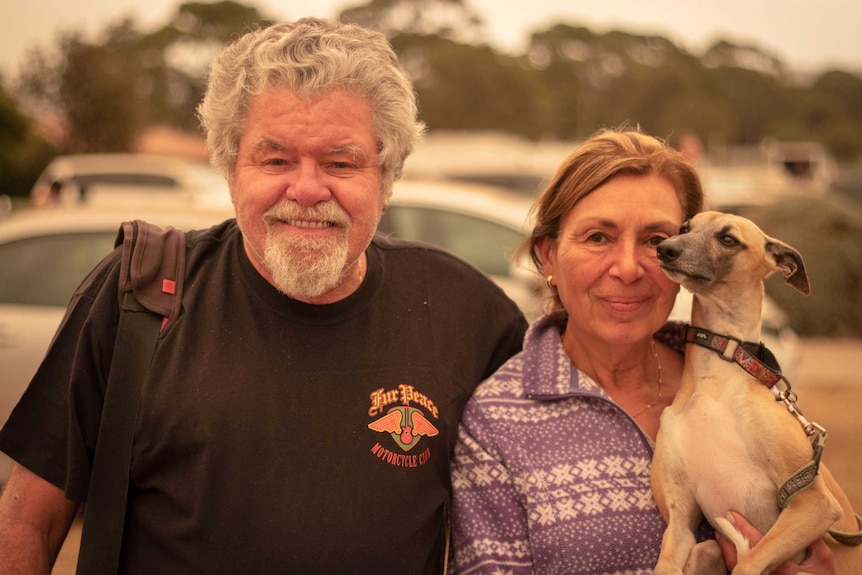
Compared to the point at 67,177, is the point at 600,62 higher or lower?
higher

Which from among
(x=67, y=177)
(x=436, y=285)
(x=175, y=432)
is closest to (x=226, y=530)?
(x=175, y=432)

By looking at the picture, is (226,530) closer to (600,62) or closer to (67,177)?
(67,177)

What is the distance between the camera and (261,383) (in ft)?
7.68

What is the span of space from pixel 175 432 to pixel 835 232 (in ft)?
37.8

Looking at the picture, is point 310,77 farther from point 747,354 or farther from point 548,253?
point 747,354

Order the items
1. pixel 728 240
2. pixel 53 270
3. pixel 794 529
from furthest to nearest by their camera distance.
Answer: pixel 53 270
pixel 728 240
pixel 794 529

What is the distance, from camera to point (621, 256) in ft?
8.22

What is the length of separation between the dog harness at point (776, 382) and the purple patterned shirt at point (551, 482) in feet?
1.07

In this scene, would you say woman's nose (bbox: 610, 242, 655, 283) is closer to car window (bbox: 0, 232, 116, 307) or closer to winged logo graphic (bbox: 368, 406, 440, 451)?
winged logo graphic (bbox: 368, 406, 440, 451)

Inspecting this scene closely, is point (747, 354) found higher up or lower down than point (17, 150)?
higher up

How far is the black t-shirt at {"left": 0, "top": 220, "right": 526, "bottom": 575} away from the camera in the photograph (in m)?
2.25

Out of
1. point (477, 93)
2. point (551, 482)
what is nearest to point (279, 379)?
point (551, 482)

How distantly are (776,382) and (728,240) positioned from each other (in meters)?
0.42

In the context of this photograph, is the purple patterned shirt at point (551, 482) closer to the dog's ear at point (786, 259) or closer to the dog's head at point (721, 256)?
the dog's head at point (721, 256)
